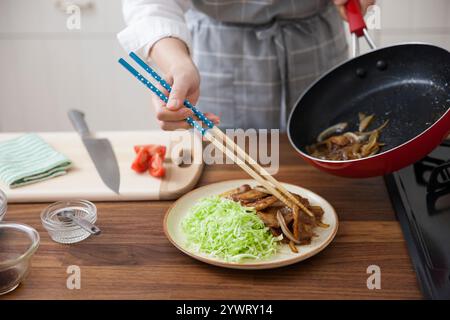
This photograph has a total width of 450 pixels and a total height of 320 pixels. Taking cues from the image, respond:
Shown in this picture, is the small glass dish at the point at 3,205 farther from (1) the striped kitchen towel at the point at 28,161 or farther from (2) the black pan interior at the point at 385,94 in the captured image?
(2) the black pan interior at the point at 385,94

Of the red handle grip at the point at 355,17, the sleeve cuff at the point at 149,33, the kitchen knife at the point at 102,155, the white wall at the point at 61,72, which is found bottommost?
the white wall at the point at 61,72

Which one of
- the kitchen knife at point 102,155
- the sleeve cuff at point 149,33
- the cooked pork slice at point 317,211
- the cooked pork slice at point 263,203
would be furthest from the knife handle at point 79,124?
the cooked pork slice at point 317,211

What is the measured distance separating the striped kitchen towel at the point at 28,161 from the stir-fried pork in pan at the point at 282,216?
0.52 m

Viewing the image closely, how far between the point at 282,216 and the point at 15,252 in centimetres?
56

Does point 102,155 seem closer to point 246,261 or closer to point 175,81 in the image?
point 175,81

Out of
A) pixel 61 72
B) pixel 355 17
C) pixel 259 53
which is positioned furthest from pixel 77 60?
pixel 355 17

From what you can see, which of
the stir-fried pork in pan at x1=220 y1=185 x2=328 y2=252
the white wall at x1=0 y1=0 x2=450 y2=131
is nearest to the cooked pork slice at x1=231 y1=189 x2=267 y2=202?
the stir-fried pork in pan at x1=220 y1=185 x2=328 y2=252

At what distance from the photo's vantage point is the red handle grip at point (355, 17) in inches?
59.9

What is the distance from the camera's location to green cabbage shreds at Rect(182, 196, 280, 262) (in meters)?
1.13

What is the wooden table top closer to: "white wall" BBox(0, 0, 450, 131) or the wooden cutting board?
the wooden cutting board

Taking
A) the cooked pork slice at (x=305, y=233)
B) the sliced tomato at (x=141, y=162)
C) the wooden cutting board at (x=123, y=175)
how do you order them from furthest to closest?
the sliced tomato at (x=141, y=162) → the wooden cutting board at (x=123, y=175) → the cooked pork slice at (x=305, y=233)

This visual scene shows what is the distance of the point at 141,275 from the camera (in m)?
1.10

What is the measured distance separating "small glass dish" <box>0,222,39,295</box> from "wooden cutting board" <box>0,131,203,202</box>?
0.23 metres

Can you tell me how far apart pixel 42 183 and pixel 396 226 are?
2.93 ft
